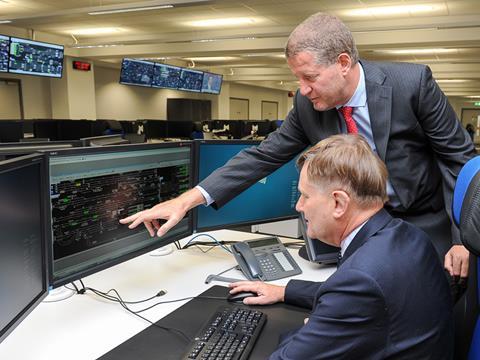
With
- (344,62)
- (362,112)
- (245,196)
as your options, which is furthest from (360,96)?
(245,196)

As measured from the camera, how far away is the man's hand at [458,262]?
1223 mm

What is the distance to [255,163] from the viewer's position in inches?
62.6

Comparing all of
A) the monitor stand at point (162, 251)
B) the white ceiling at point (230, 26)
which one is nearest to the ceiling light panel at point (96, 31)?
the white ceiling at point (230, 26)

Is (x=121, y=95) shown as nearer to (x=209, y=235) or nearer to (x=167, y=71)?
(x=167, y=71)

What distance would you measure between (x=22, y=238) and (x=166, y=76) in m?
8.70

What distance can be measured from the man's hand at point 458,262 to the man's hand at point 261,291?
Answer: 1.59 ft

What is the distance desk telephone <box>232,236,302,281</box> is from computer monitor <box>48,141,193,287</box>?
0.81ft

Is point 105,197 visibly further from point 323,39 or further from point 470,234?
point 470,234

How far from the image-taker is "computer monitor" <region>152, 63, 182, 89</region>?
8.98 metres

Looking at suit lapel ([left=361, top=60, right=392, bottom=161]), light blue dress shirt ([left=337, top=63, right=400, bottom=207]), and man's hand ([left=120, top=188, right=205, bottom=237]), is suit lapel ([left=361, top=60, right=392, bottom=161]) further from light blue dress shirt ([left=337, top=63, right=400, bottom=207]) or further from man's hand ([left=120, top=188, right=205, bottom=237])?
man's hand ([left=120, top=188, right=205, bottom=237])

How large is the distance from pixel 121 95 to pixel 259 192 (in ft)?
32.8

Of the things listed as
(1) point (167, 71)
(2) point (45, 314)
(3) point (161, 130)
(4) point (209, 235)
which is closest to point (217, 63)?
(1) point (167, 71)

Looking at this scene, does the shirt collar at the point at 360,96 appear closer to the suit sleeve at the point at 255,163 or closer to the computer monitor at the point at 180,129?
the suit sleeve at the point at 255,163

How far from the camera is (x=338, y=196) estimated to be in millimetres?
892
